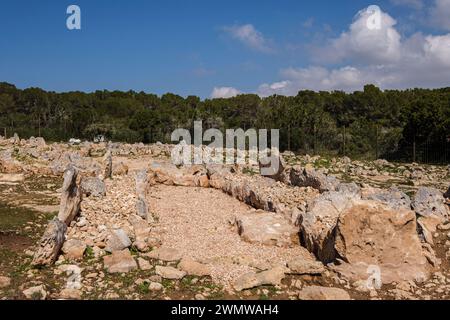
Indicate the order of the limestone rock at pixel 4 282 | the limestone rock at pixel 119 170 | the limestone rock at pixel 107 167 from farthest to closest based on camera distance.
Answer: the limestone rock at pixel 119 170
the limestone rock at pixel 107 167
the limestone rock at pixel 4 282

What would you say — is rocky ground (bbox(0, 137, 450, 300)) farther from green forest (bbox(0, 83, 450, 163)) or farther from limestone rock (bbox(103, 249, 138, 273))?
green forest (bbox(0, 83, 450, 163))

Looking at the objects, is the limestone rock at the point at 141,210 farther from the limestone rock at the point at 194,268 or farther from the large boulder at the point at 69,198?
the limestone rock at the point at 194,268

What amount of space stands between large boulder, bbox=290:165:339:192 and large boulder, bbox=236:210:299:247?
2994mm

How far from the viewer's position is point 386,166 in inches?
1035

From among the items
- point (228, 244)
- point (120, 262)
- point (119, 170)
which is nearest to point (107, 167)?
point (119, 170)

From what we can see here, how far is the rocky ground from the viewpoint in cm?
727

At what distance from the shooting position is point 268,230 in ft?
32.2

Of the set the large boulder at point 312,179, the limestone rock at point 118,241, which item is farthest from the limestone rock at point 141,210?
the large boulder at point 312,179

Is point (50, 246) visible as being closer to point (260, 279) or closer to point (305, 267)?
point (260, 279)

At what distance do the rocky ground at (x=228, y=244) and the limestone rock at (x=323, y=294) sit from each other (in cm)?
2

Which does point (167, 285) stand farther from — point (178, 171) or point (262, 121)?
point (262, 121)

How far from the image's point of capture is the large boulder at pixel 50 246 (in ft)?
26.6
